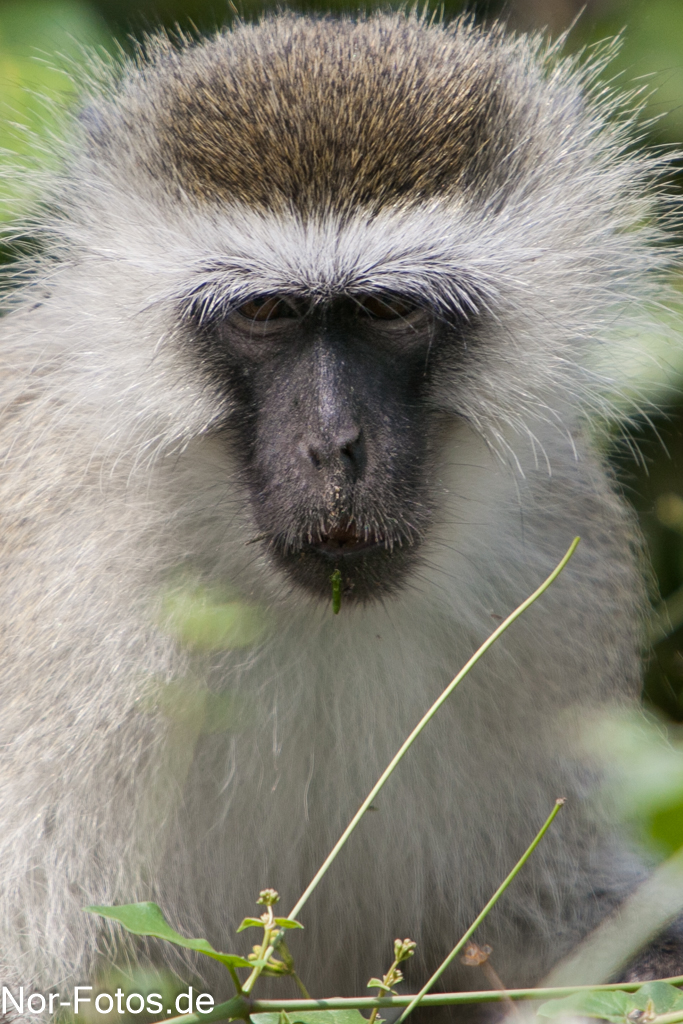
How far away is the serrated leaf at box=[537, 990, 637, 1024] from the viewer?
1.39m

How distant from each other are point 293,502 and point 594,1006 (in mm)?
788

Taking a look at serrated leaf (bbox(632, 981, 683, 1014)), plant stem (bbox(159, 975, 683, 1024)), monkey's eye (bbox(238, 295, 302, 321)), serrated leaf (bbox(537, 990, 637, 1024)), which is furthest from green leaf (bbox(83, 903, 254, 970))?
monkey's eye (bbox(238, 295, 302, 321))

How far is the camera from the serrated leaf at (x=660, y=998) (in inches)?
55.9

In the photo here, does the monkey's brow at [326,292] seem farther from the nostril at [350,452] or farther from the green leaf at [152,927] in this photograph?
the green leaf at [152,927]

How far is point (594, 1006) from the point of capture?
140cm

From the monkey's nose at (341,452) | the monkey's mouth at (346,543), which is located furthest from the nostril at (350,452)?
the monkey's mouth at (346,543)

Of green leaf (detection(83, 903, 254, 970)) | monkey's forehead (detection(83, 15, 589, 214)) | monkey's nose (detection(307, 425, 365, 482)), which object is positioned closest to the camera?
green leaf (detection(83, 903, 254, 970))

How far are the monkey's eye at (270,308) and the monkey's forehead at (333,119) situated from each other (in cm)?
16

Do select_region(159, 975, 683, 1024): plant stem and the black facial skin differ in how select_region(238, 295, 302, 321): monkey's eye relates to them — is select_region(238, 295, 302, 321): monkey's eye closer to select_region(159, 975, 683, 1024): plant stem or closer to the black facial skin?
the black facial skin

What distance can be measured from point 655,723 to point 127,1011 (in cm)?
125

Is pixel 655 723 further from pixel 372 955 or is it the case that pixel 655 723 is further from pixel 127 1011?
pixel 127 1011

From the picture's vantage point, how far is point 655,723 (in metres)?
2.50

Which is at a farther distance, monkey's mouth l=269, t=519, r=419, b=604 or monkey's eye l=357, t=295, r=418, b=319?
monkey's eye l=357, t=295, r=418, b=319

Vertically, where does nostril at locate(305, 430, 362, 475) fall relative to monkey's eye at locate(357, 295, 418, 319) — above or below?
below
